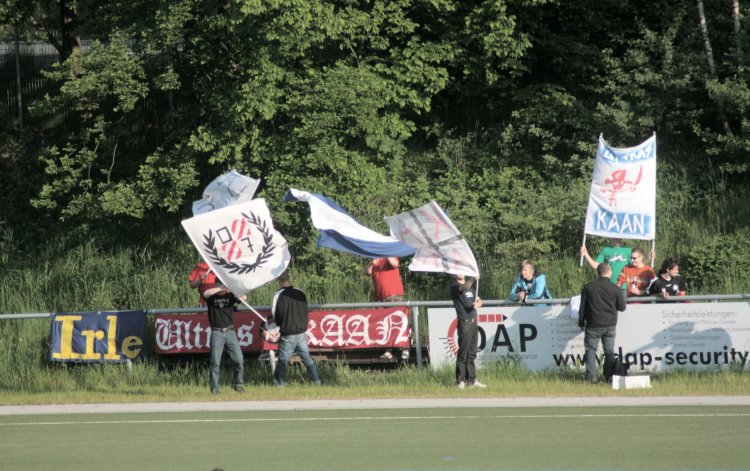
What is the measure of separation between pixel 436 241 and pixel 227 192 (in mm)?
3701

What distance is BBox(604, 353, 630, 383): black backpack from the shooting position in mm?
15094

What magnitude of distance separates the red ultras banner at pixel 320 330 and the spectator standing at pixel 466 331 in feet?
5.16

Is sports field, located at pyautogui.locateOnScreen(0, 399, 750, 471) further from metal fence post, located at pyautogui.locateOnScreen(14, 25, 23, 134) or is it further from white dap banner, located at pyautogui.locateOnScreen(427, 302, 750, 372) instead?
metal fence post, located at pyautogui.locateOnScreen(14, 25, 23, 134)

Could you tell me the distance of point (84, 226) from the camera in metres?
23.7

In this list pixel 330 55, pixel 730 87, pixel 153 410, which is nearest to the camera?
pixel 153 410

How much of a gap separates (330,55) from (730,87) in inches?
366

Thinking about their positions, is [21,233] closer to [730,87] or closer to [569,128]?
[569,128]

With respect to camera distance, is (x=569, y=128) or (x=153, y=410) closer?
(x=153, y=410)

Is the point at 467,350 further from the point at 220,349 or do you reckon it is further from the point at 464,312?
the point at 220,349

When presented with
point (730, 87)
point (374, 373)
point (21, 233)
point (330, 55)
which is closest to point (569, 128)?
point (730, 87)

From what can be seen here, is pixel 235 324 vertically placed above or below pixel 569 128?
below

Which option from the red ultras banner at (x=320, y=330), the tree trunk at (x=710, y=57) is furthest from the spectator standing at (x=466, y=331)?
the tree trunk at (x=710, y=57)

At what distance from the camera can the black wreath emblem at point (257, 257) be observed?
593 inches

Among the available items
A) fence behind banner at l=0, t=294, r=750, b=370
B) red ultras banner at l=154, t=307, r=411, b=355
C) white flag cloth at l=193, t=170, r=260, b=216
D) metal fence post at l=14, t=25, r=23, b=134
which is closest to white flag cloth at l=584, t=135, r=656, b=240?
fence behind banner at l=0, t=294, r=750, b=370
